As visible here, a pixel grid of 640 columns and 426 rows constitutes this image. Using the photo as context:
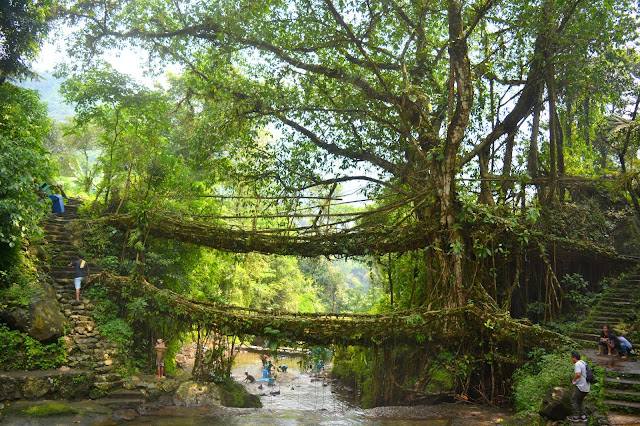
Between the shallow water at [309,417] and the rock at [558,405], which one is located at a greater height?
the rock at [558,405]

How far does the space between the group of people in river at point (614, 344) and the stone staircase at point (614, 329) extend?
5.1 inches

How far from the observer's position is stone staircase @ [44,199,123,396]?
9.23m

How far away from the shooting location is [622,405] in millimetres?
6844

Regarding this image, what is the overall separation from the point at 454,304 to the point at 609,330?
11.7 feet

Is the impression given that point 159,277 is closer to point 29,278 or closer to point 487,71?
point 29,278

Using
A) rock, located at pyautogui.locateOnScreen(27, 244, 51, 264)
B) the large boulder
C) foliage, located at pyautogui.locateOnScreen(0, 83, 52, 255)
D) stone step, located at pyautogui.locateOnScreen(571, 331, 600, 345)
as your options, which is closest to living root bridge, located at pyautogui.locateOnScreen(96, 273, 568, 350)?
stone step, located at pyautogui.locateOnScreen(571, 331, 600, 345)

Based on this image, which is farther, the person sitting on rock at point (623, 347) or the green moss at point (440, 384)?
the green moss at point (440, 384)

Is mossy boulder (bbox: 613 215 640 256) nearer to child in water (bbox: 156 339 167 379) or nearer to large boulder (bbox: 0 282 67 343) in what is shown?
child in water (bbox: 156 339 167 379)

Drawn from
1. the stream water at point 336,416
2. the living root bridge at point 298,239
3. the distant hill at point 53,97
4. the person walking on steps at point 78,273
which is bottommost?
the stream water at point 336,416

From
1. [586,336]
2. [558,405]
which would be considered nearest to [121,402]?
[558,405]

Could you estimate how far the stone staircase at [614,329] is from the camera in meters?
7.07

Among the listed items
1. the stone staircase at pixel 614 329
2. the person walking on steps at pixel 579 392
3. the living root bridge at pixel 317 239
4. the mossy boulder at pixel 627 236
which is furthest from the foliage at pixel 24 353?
the mossy boulder at pixel 627 236

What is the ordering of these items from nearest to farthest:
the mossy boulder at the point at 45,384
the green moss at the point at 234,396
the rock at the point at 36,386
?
the mossy boulder at the point at 45,384 → the rock at the point at 36,386 → the green moss at the point at 234,396

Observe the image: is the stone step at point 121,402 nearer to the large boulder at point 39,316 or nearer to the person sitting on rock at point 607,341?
the large boulder at point 39,316
